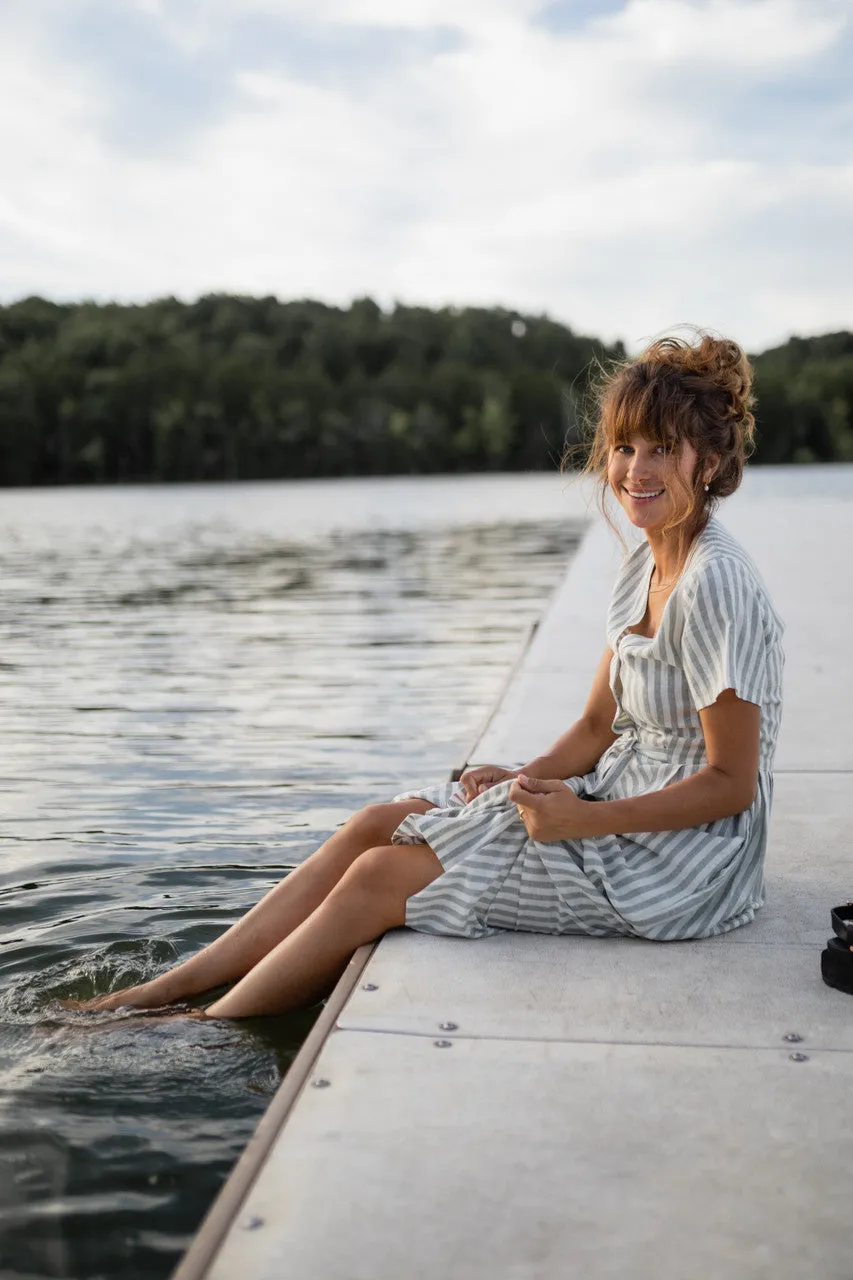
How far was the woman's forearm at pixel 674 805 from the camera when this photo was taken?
294 cm

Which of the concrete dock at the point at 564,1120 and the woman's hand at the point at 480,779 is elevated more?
the woman's hand at the point at 480,779

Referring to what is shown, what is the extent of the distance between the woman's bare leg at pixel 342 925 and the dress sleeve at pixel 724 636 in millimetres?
705

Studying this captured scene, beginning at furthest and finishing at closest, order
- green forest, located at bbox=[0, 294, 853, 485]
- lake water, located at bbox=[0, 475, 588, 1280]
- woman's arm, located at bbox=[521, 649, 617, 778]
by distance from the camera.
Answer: green forest, located at bbox=[0, 294, 853, 485] → woman's arm, located at bbox=[521, 649, 617, 778] → lake water, located at bbox=[0, 475, 588, 1280]

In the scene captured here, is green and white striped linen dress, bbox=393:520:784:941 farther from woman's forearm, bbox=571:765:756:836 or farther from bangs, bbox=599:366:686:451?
bangs, bbox=599:366:686:451

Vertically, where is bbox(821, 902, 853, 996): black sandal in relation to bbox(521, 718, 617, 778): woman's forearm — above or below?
below

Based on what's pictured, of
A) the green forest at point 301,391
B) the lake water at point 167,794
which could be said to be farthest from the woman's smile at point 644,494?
the green forest at point 301,391

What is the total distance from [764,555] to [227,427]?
80.5 meters

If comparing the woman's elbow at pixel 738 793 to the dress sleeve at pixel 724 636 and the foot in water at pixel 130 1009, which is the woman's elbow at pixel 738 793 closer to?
the dress sleeve at pixel 724 636

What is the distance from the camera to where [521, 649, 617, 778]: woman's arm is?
11.2 feet

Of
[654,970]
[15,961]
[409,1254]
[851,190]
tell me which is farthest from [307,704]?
[851,190]

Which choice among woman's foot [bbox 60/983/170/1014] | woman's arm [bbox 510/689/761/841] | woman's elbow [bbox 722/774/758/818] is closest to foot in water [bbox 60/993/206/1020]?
woman's foot [bbox 60/983/170/1014]

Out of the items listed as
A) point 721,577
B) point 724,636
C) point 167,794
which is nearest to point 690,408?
point 721,577

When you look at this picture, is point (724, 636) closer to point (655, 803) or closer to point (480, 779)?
point (655, 803)

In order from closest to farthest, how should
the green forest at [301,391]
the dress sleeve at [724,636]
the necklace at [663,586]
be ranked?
the dress sleeve at [724,636] < the necklace at [663,586] < the green forest at [301,391]
